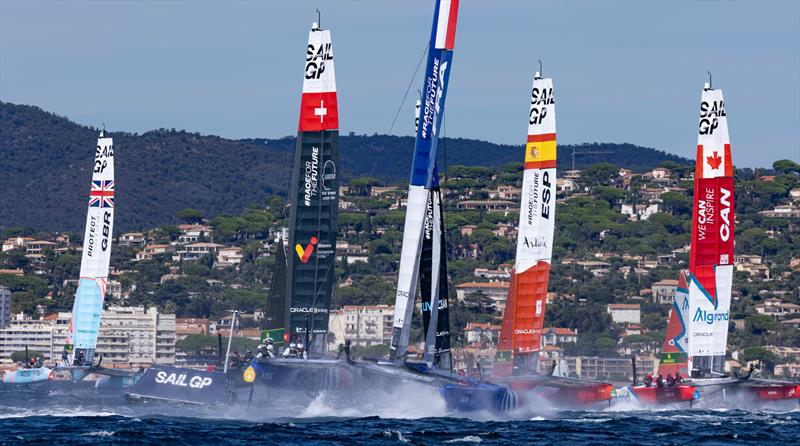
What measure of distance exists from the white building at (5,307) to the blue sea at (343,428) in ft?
335

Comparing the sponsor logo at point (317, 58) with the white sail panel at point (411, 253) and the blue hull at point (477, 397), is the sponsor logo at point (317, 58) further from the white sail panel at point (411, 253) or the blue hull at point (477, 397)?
the blue hull at point (477, 397)

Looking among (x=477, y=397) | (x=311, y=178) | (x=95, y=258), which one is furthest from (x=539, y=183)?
(x=95, y=258)

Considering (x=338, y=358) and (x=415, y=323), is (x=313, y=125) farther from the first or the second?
(x=415, y=323)

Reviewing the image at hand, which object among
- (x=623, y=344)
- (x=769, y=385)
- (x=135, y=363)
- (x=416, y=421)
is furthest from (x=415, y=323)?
(x=416, y=421)

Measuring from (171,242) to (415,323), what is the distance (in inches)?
3440

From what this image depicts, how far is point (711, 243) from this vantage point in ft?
177

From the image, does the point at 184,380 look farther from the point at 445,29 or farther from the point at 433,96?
the point at 445,29

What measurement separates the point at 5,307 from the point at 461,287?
1563 inches

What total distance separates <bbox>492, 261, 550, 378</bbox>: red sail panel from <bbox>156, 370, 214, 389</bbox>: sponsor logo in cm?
1520

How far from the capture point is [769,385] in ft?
174

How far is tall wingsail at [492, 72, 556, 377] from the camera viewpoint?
51625 mm

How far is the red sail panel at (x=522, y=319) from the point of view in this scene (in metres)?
51.6

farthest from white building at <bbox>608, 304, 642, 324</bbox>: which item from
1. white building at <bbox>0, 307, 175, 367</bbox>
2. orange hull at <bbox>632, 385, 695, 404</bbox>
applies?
orange hull at <bbox>632, 385, 695, 404</bbox>

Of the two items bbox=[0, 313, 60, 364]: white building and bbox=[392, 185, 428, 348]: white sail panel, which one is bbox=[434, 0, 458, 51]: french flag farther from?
bbox=[0, 313, 60, 364]: white building
